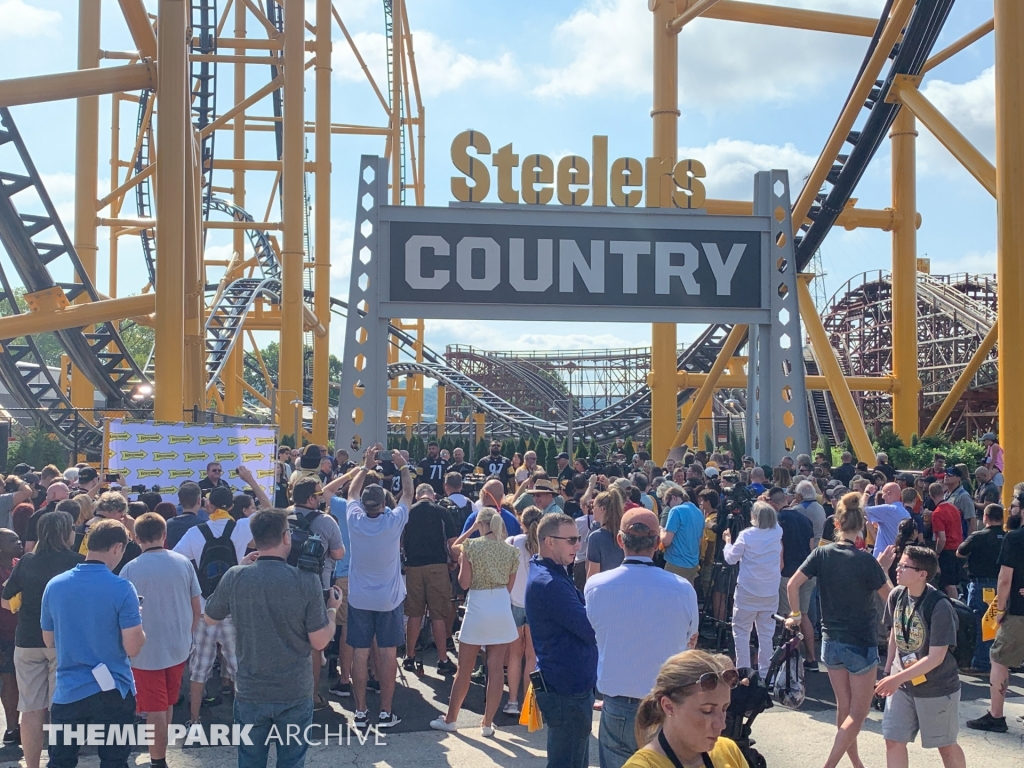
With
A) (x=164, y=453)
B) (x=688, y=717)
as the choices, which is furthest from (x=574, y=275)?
(x=688, y=717)

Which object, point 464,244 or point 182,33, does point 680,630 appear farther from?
point 464,244

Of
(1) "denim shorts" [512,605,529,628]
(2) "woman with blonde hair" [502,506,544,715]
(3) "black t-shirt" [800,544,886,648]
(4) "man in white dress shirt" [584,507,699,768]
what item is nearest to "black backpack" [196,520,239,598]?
(2) "woman with blonde hair" [502,506,544,715]

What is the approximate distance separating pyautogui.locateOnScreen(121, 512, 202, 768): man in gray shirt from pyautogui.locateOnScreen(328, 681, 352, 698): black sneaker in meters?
2.18

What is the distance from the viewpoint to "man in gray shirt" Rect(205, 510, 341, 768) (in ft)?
14.2

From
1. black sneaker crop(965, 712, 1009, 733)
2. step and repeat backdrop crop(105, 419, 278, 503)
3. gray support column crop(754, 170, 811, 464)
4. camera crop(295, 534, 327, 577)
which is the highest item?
gray support column crop(754, 170, 811, 464)

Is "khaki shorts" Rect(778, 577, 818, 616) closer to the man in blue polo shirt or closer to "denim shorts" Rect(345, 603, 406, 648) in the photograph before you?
"denim shorts" Rect(345, 603, 406, 648)

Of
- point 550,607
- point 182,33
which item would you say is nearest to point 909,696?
point 550,607

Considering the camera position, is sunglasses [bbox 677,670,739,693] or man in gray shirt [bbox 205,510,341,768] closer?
sunglasses [bbox 677,670,739,693]

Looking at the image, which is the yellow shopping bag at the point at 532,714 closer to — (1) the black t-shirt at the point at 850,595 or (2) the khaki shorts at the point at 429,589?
(1) the black t-shirt at the point at 850,595

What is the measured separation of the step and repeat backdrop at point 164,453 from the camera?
10.8 m

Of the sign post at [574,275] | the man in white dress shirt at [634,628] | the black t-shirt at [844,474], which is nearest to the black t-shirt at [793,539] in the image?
the man in white dress shirt at [634,628]

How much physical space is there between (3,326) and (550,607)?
34.3 feet

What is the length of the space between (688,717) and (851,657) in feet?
11.3

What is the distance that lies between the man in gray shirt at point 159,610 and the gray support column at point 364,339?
11279 mm
